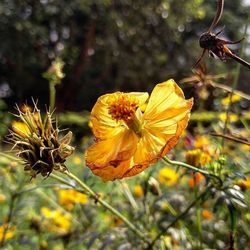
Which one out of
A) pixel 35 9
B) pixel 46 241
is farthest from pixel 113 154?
pixel 35 9

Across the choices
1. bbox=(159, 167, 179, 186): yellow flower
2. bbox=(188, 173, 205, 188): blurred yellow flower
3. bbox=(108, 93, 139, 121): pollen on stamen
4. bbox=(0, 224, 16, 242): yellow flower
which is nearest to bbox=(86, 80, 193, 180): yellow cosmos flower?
bbox=(108, 93, 139, 121): pollen on stamen

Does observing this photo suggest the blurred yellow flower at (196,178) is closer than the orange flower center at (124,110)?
No

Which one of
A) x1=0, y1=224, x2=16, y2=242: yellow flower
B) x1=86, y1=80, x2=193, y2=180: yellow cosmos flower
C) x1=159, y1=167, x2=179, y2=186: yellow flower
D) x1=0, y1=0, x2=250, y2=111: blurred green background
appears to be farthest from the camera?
x1=0, y1=0, x2=250, y2=111: blurred green background

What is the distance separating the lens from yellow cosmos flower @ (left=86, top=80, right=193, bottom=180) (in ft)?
1.92

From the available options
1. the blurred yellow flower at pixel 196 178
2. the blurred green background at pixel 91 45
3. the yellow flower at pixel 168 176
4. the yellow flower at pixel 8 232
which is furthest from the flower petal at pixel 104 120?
the blurred green background at pixel 91 45

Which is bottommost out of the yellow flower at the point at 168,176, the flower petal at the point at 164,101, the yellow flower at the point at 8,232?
the yellow flower at the point at 8,232

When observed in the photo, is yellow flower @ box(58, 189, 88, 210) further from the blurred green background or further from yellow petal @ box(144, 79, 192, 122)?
the blurred green background

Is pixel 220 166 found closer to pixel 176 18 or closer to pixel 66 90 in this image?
pixel 176 18

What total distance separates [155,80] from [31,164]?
48.3 ft

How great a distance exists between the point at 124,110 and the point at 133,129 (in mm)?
31

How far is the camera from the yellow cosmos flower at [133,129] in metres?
0.58

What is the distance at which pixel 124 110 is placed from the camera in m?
0.70

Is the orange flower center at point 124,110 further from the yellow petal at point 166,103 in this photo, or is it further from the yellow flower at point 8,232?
the yellow flower at point 8,232

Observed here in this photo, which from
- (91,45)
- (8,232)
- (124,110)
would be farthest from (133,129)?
(91,45)
